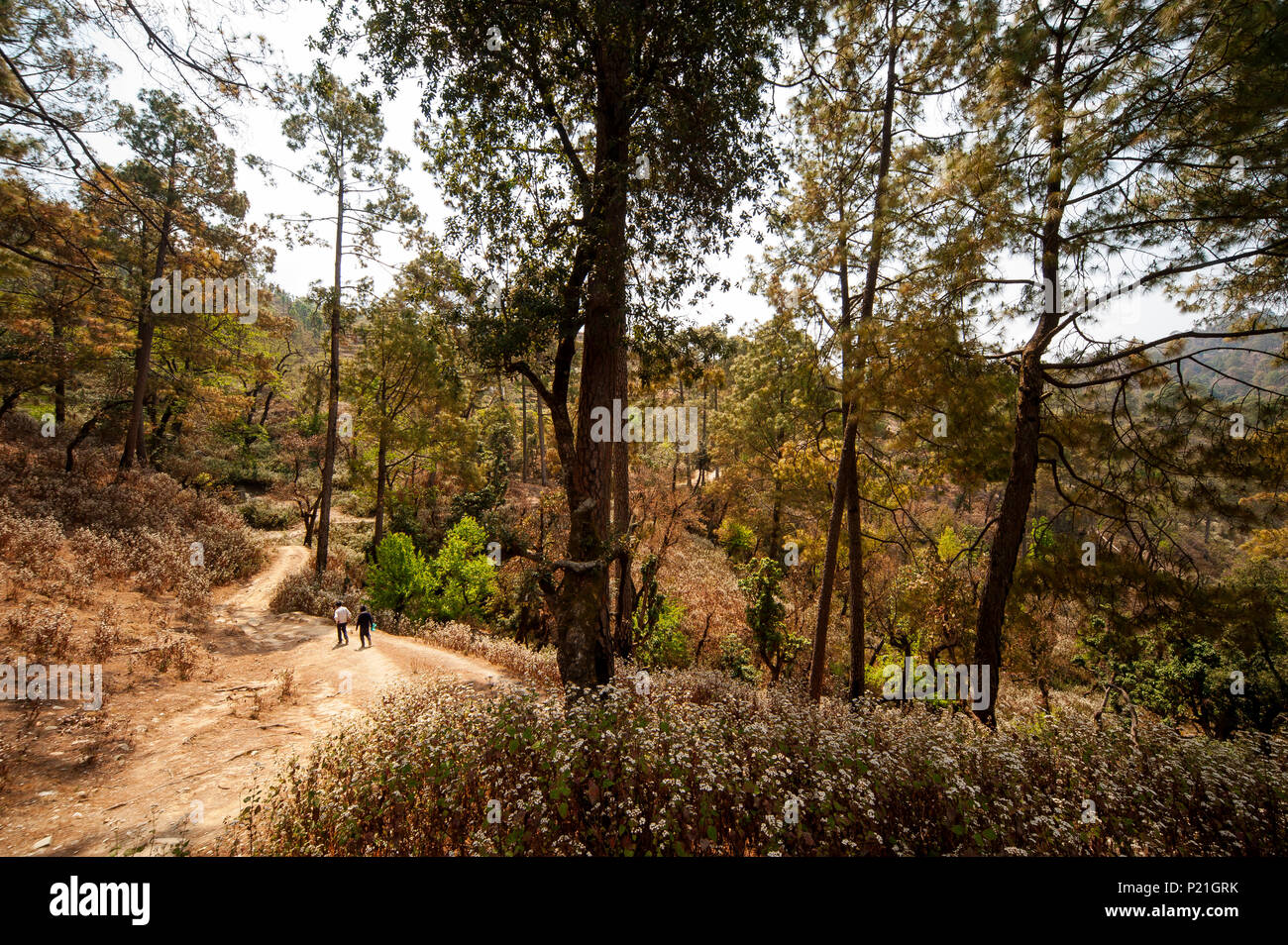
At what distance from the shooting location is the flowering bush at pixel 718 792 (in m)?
4.04

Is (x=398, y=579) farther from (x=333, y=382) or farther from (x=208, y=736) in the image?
(x=208, y=736)

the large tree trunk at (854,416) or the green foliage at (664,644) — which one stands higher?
the large tree trunk at (854,416)

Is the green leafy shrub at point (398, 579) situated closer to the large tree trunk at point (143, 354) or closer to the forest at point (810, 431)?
the forest at point (810, 431)

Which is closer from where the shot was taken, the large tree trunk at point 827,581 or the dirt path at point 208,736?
the dirt path at point 208,736

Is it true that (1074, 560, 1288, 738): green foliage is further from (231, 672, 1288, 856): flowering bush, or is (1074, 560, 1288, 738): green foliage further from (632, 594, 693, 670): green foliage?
(632, 594, 693, 670): green foliage

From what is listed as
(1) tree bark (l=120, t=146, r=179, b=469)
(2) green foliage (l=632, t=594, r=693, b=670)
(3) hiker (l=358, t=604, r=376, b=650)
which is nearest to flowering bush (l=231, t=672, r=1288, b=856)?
(3) hiker (l=358, t=604, r=376, b=650)

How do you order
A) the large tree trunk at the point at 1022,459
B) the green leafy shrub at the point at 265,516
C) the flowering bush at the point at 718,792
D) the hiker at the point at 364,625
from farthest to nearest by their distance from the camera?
the green leafy shrub at the point at 265,516
the hiker at the point at 364,625
the large tree trunk at the point at 1022,459
the flowering bush at the point at 718,792

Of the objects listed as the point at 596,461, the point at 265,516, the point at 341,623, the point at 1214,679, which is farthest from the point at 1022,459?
the point at 265,516

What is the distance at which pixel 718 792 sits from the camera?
466 centimetres

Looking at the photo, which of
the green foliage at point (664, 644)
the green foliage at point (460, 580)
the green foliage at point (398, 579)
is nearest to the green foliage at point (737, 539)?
the green foliage at point (664, 644)

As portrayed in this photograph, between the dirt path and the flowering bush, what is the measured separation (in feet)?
3.55

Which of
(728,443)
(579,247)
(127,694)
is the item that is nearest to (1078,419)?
(579,247)

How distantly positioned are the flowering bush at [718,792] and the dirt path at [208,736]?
3.55ft
